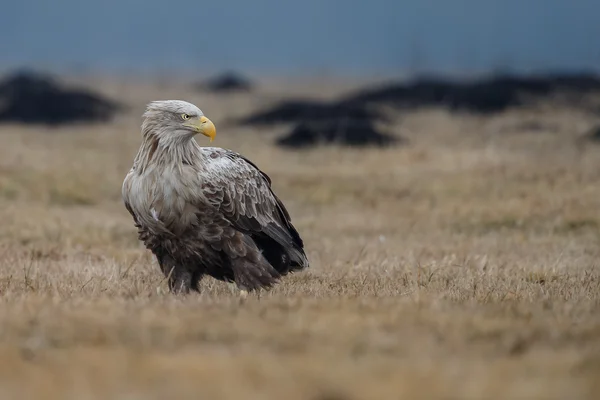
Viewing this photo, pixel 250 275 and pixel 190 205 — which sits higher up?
pixel 190 205

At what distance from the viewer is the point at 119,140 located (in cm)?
3122

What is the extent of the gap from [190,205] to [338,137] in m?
21.0

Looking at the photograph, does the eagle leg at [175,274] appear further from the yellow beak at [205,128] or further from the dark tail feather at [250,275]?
the yellow beak at [205,128]

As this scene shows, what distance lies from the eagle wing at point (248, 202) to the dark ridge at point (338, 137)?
720 inches

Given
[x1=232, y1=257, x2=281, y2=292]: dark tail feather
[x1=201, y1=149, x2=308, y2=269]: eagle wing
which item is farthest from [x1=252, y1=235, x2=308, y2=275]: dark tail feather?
[x1=232, y1=257, x2=281, y2=292]: dark tail feather

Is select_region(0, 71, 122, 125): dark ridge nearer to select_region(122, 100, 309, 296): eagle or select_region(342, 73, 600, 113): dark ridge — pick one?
select_region(342, 73, 600, 113): dark ridge

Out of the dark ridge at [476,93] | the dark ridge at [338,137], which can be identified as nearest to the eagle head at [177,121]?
the dark ridge at [338,137]

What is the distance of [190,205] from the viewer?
926cm

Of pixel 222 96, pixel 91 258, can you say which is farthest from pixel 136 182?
pixel 222 96

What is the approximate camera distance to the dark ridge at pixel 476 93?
46.3 metres

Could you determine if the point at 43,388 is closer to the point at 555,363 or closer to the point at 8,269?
the point at 555,363

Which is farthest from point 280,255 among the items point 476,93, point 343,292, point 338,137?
point 476,93

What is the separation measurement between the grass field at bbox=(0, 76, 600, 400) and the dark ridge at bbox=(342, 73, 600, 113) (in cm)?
2029

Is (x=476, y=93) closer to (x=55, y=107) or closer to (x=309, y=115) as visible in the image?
(x=309, y=115)
